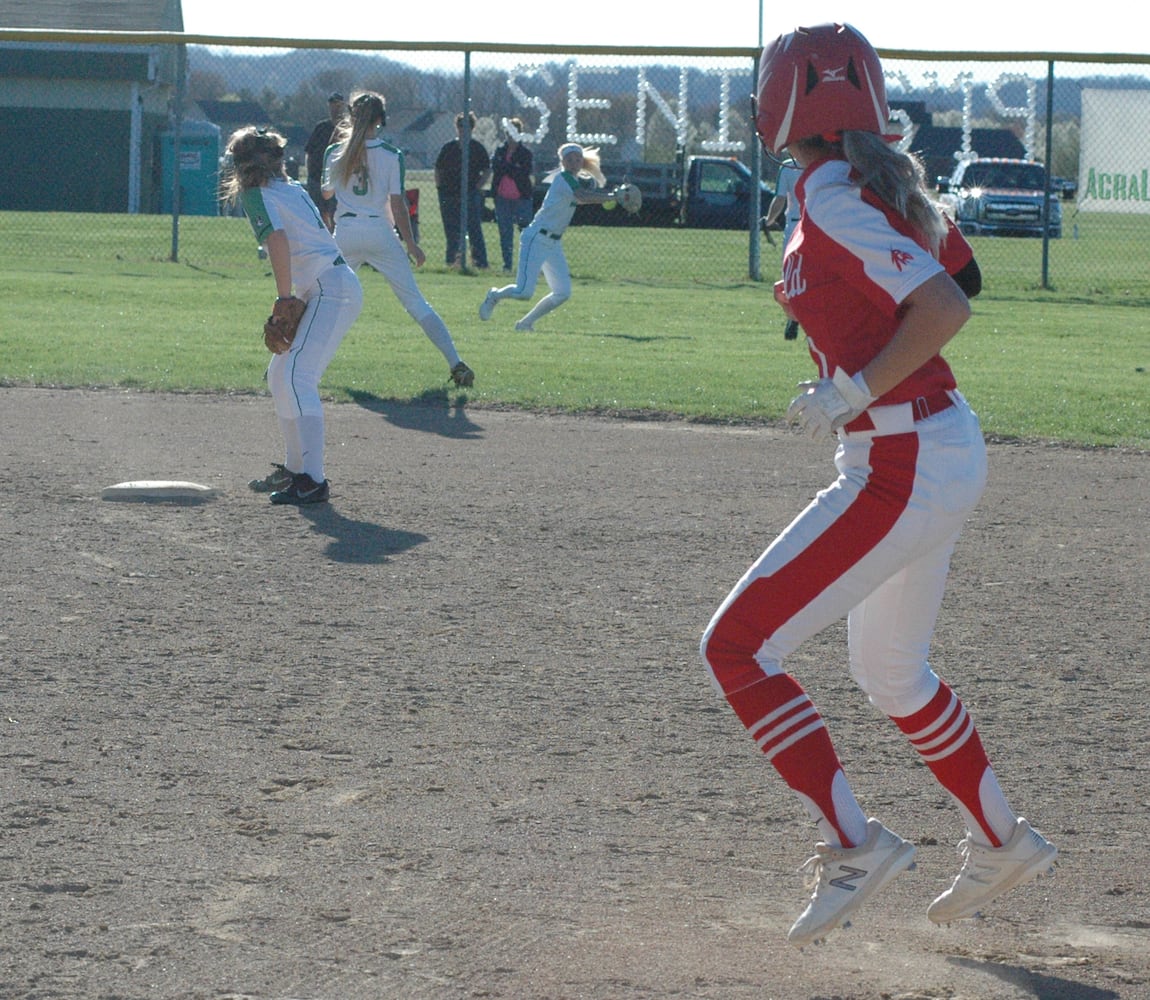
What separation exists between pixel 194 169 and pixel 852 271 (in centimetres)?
3516

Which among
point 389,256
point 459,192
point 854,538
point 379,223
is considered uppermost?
point 459,192

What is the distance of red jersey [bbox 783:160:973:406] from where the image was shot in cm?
325

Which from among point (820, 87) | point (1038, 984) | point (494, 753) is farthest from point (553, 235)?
point (1038, 984)

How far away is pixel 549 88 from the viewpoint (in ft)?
72.4

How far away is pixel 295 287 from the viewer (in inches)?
323

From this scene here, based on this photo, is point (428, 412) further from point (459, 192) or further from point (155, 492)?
point (459, 192)

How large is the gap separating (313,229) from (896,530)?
531cm

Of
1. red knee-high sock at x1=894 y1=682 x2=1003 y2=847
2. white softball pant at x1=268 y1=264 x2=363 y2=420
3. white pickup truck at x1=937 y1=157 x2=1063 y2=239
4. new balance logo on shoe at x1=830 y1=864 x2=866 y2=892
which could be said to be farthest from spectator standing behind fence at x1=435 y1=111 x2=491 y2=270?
new balance logo on shoe at x1=830 y1=864 x2=866 y2=892

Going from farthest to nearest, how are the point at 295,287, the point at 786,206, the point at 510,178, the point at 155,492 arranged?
the point at 510,178, the point at 786,206, the point at 295,287, the point at 155,492

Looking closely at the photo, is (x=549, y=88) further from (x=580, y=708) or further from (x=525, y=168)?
(x=580, y=708)

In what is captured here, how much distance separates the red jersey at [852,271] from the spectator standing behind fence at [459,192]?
1725cm

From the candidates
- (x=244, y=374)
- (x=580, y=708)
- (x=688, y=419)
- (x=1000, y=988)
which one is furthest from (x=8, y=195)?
(x=1000, y=988)

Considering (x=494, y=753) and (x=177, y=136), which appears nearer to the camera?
(x=494, y=753)

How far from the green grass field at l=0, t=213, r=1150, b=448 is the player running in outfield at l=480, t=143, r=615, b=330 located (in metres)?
0.33
